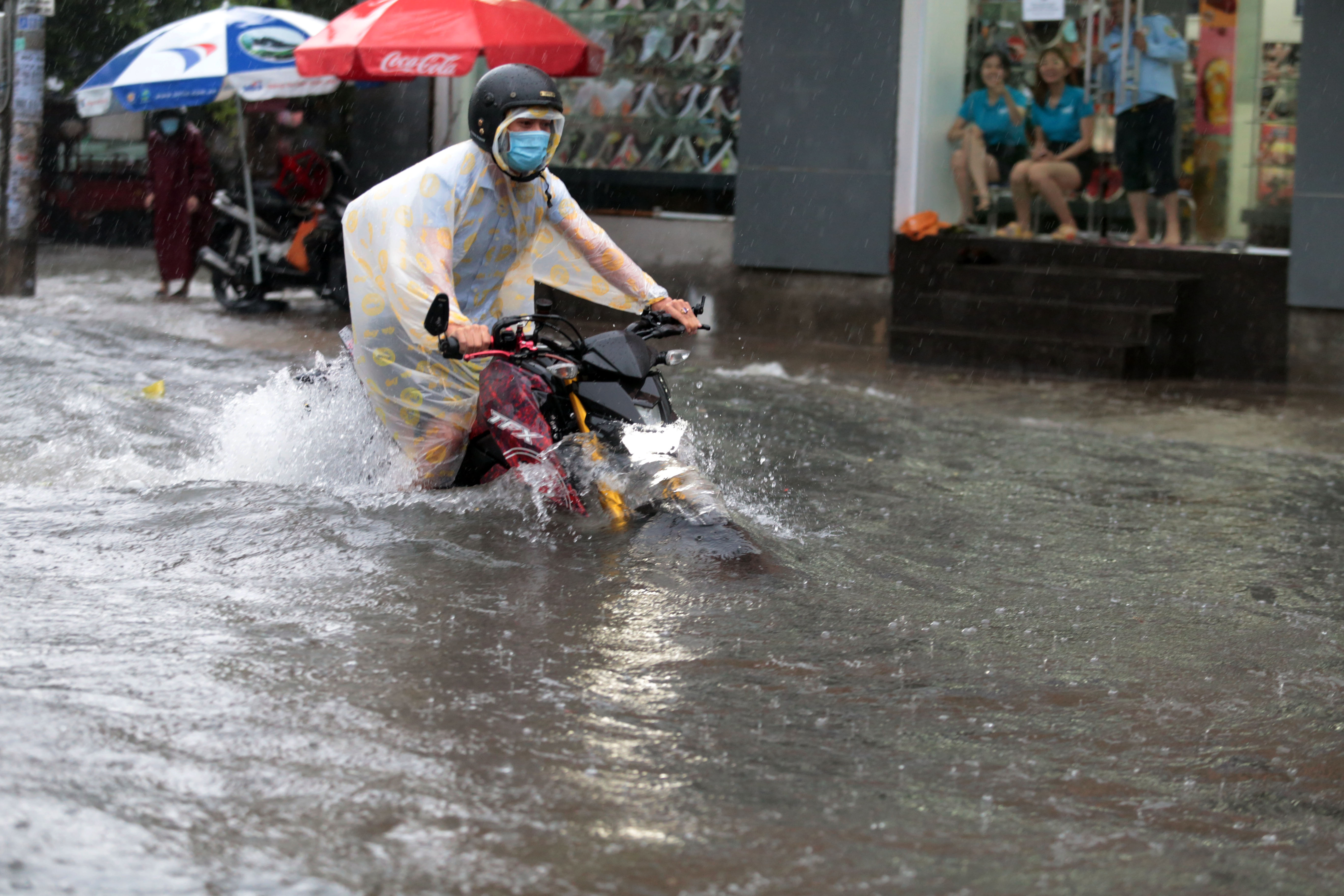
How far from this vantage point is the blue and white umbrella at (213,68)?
46.0ft

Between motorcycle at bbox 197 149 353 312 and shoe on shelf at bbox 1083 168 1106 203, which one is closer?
shoe on shelf at bbox 1083 168 1106 203

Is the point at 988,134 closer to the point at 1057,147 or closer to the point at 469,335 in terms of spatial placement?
the point at 1057,147

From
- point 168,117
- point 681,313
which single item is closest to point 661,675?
point 681,313

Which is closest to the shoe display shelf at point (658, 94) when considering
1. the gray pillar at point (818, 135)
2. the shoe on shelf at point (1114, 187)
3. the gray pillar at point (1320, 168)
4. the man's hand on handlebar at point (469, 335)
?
the gray pillar at point (818, 135)

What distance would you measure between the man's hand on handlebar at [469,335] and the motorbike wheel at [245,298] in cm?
963

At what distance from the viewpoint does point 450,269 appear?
237 inches

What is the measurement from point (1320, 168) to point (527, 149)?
7449mm

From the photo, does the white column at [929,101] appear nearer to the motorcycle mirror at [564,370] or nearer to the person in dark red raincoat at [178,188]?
the person in dark red raincoat at [178,188]

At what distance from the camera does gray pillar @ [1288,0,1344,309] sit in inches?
→ 444

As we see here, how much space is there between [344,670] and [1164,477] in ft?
16.5

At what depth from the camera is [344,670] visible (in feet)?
14.9

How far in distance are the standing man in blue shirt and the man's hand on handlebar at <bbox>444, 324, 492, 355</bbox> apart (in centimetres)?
816

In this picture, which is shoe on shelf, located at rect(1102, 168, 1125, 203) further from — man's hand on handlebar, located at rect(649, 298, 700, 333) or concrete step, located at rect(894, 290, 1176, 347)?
man's hand on handlebar, located at rect(649, 298, 700, 333)

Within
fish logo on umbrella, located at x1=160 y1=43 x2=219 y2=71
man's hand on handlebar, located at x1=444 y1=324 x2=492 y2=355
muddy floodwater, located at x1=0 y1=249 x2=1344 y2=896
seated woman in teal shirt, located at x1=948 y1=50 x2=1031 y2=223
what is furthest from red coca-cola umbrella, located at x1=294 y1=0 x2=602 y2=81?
man's hand on handlebar, located at x1=444 y1=324 x2=492 y2=355
